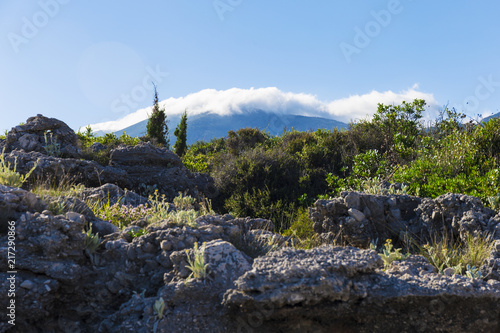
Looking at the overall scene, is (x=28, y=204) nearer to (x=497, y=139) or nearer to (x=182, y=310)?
(x=182, y=310)

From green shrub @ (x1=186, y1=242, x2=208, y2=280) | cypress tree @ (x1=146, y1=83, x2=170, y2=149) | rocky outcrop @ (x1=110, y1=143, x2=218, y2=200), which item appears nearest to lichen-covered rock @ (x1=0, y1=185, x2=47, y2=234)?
green shrub @ (x1=186, y1=242, x2=208, y2=280)

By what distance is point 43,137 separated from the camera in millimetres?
13219

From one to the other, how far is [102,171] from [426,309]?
8877mm

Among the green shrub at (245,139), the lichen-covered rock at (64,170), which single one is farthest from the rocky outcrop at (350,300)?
the green shrub at (245,139)

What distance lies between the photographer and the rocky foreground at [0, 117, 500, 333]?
3.63 metres

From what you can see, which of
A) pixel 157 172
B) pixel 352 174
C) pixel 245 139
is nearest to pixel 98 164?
pixel 157 172

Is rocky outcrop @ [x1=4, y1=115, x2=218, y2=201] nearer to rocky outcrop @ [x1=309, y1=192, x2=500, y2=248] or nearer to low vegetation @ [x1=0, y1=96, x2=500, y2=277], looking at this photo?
low vegetation @ [x1=0, y1=96, x2=500, y2=277]

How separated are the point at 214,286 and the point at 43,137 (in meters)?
11.7

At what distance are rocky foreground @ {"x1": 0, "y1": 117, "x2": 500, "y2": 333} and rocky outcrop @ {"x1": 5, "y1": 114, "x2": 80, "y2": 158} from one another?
825 centimetres

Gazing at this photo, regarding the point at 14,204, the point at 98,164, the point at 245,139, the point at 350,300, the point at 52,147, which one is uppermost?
the point at 245,139

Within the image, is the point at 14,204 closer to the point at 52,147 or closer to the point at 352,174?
the point at 52,147

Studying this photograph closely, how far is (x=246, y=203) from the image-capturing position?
482 inches

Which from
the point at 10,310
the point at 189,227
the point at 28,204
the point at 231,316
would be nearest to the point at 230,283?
the point at 231,316

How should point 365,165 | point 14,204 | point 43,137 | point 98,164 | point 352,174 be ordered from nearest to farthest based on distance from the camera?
1. point 14,204
2. point 98,164
3. point 365,165
4. point 352,174
5. point 43,137
